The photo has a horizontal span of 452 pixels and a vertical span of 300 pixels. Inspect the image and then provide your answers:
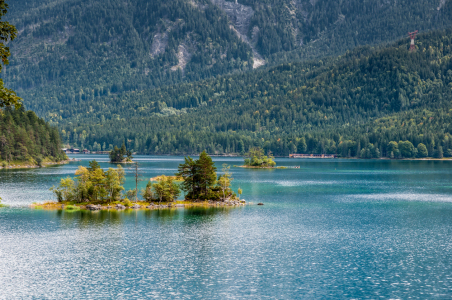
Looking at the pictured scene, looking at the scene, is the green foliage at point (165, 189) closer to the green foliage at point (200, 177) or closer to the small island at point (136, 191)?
the small island at point (136, 191)

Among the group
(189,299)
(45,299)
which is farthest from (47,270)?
(189,299)

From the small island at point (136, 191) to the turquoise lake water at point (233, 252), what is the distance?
5721 millimetres

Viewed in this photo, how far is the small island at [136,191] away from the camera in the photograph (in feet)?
345

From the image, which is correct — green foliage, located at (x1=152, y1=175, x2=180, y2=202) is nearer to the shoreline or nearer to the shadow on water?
the shoreline

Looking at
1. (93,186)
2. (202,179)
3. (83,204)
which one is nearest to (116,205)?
(93,186)

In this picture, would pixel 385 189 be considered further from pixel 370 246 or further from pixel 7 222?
pixel 7 222

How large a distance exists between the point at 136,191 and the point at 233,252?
48069 mm

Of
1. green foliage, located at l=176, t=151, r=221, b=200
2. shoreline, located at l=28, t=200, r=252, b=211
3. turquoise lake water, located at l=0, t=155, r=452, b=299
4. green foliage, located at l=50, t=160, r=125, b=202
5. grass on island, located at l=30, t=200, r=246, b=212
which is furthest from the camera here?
green foliage, located at l=176, t=151, r=221, b=200

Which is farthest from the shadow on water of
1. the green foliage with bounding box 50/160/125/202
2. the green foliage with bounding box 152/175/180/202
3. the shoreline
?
the green foliage with bounding box 50/160/125/202

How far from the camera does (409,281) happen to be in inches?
2140

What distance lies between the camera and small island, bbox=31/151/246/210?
10525 cm

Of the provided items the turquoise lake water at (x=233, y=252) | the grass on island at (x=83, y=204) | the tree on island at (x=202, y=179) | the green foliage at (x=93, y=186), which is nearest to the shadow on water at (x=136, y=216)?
the turquoise lake water at (x=233, y=252)

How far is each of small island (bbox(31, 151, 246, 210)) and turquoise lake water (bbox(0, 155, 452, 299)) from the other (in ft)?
18.8

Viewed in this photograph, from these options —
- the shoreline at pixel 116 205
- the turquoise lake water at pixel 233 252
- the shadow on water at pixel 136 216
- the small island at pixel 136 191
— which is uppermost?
the small island at pixel 136 191
